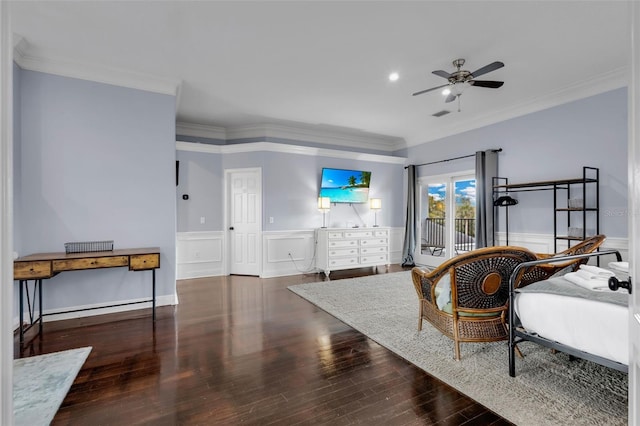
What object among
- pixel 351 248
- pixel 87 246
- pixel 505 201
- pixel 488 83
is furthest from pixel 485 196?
pixel 87 246

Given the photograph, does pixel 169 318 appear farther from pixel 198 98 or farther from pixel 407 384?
pixel 198 98

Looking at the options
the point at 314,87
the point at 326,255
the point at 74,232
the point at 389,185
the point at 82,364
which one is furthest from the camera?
the point at 389,185

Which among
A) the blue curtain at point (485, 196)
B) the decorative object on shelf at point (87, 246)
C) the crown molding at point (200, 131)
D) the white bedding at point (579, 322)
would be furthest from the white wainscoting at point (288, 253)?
the white bedding at point (579, 322)

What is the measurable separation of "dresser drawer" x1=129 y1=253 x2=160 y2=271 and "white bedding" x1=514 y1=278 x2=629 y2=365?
11.7ft

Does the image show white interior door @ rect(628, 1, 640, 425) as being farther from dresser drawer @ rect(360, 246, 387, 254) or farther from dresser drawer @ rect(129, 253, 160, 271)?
dresser drawer @ rect(360, 246, 387, 254)

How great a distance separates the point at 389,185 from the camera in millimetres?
7312

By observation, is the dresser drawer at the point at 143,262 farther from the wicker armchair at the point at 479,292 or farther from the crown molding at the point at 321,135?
the crown molding at the point at 321,135

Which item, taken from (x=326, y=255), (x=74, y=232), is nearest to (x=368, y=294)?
(x=326, y=255)

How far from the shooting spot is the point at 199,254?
5.86 meters

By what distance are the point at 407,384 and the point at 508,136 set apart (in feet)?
15.7

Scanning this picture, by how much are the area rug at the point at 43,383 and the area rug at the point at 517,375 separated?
2436mm

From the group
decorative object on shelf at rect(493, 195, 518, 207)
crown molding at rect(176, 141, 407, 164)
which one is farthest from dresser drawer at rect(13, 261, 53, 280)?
decorative object on shelf at rect(493, 195, 518, 207)

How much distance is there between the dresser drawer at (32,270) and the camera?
2.93 metres

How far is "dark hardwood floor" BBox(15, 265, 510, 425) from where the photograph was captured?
6.18 ft
